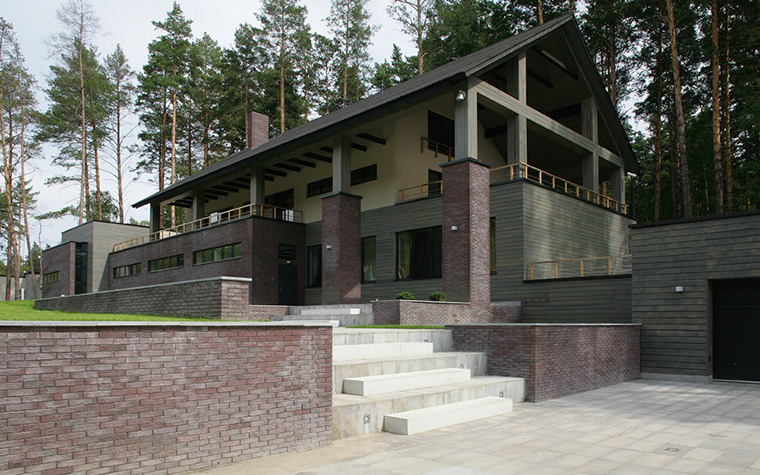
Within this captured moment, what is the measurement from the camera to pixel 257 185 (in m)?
23.9

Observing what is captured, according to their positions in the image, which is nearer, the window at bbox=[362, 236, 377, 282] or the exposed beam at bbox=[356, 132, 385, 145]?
the window at bbox=[362, 236, 377, 282]

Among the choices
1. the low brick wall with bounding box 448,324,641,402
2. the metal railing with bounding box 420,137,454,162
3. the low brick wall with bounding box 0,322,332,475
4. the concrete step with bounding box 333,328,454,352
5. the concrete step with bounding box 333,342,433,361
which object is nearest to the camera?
the low brick wall with bounding box 0,322,332,475

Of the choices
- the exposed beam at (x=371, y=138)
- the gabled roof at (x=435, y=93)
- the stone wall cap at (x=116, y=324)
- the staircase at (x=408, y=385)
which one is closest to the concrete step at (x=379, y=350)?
the staircase at (x=408, y=385)

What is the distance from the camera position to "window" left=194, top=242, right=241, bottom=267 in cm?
2304

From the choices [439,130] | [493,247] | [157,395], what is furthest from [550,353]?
[439,130]

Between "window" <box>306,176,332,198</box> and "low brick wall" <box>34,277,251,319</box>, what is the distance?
34.7 ft

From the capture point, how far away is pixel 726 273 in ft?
38.4

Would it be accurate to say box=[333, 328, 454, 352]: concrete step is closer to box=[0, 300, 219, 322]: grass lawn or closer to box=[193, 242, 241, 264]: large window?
box=[0, 300, 219, 322]: grass lawn

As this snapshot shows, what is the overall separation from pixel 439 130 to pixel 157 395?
18.5 meters

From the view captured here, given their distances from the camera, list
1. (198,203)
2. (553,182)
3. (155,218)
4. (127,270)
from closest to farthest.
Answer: (553,182) → (198,203) → (127,270) → (155,218)

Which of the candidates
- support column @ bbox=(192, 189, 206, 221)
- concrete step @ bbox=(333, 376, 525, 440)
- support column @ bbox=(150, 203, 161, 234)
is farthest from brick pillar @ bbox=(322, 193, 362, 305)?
support column @ bbox=(150, 203, 161, 234)

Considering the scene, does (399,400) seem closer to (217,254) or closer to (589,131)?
(217,254)

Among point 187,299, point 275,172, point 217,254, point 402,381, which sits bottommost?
point 402,381

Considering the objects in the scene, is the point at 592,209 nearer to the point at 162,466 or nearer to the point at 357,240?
the point at 357,240
